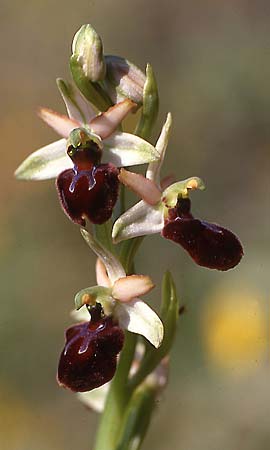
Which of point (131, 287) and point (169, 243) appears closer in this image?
point (131, 287)

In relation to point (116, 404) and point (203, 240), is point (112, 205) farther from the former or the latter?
point (116, 404)

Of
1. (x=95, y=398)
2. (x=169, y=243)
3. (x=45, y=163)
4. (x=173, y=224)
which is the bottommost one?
(x=169, y=243)

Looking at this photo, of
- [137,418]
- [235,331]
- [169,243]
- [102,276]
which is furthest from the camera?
[169,243]

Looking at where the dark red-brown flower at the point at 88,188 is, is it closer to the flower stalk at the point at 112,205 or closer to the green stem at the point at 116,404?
the flower stalk at the point at 112,205

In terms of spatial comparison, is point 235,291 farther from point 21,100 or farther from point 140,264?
point 21,100

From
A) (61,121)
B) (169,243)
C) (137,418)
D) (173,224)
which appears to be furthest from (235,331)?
(61,121)

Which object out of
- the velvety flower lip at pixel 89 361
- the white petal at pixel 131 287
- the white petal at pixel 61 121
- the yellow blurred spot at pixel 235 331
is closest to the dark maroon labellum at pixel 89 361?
the velvety flower lip at pixel 89 361

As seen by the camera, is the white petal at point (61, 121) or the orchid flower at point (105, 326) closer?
the orchid flower at point (105, 326)
